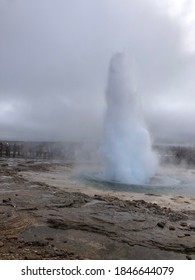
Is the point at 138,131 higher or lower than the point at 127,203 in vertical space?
higher

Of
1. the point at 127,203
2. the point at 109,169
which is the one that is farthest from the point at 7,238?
the point at 109,169

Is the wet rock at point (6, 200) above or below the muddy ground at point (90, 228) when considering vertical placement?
above

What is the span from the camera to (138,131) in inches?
950

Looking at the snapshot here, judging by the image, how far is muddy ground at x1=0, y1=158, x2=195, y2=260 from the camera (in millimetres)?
7104

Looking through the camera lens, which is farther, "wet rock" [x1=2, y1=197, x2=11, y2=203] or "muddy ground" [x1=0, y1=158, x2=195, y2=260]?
"wet rock" [x1=2, y1=197, x2=11, y2=203]

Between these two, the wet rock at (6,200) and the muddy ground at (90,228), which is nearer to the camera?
the muddy ground at (90,228)

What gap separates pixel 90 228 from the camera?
29.0ft

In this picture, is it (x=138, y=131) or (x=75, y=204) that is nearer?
(x=75, y=204)

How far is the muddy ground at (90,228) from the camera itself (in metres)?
7.10

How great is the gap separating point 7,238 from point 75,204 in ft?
14.2

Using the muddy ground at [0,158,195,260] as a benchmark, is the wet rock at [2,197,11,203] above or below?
above
